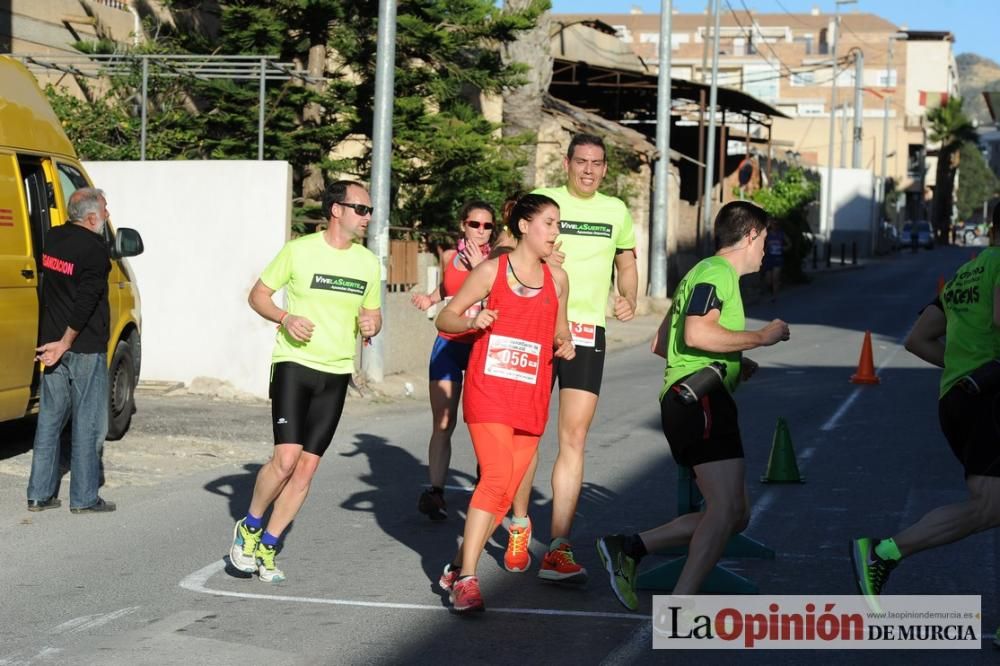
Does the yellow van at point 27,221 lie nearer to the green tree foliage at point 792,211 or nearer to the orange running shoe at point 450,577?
the orange running shoe at point 450,577

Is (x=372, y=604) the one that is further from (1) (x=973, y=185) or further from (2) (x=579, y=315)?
(1) (x=973, y=185)

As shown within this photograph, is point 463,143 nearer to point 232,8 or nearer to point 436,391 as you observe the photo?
point 232,8

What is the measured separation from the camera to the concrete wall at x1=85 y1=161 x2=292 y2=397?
1496cm

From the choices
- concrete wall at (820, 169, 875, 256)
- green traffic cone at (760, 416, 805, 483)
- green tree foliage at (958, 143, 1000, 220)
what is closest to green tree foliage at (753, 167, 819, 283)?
concrete wall at (820, 169, 875, 256)

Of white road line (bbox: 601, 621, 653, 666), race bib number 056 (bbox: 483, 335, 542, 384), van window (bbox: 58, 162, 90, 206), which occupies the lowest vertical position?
white road line (bbox: 601, 621, 653, 666)

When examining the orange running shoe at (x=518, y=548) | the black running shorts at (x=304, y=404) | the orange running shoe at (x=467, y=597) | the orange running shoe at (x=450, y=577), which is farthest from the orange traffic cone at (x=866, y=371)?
the orange running shoe at (x=467, y=597)

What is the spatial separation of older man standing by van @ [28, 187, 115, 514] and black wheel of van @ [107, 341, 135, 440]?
9.13 ft

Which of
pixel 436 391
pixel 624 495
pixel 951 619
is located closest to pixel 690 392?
pixel 951 619

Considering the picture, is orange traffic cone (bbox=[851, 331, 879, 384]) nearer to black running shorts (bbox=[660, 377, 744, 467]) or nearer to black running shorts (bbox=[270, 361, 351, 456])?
black running shorts (bbox=[270, 361, 351, 456])

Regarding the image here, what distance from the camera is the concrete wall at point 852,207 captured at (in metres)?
74.2

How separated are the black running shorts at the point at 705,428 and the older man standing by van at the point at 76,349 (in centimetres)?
421

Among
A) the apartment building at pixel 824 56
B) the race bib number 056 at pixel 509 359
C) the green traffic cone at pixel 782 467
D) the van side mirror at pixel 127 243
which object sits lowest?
the green traffic cone at pixel 782 467

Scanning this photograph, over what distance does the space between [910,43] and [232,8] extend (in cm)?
11711

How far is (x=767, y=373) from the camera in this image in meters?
19.0
